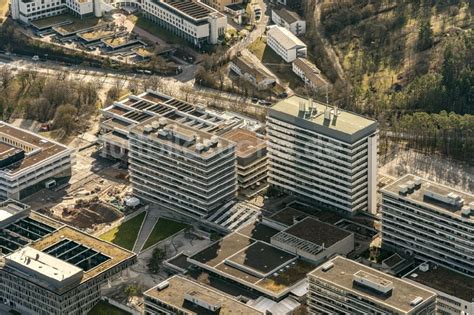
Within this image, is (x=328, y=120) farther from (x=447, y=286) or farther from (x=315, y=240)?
(x=447, y=286)

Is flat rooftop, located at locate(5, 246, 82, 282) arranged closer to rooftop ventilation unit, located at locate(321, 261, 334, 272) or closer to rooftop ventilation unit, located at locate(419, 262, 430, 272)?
rooftop ventilation unit, located at locate(321, 261, 334, 272)

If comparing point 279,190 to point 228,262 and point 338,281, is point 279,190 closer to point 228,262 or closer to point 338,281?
point 228,262

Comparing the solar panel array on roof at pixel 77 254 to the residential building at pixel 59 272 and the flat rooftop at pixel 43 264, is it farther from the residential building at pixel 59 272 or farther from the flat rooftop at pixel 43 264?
the flat rooftop at pixel 43 264

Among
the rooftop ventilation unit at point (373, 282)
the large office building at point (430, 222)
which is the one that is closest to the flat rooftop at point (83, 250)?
the rooftop ventilation unit at point (373, 282)

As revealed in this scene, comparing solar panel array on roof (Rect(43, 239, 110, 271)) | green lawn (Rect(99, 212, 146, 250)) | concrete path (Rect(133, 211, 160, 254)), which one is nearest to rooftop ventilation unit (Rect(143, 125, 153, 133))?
concrete path (Rect(133, 211, 160, 254))

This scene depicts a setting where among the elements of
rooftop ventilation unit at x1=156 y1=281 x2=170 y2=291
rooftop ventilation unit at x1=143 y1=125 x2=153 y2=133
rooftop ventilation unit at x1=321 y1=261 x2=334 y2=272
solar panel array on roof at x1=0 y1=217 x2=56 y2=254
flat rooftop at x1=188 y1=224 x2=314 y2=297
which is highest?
rooftop ventilation unit at x1=143 y1=125 x2=153 y2=133

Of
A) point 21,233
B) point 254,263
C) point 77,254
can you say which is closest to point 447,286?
point 254,263
